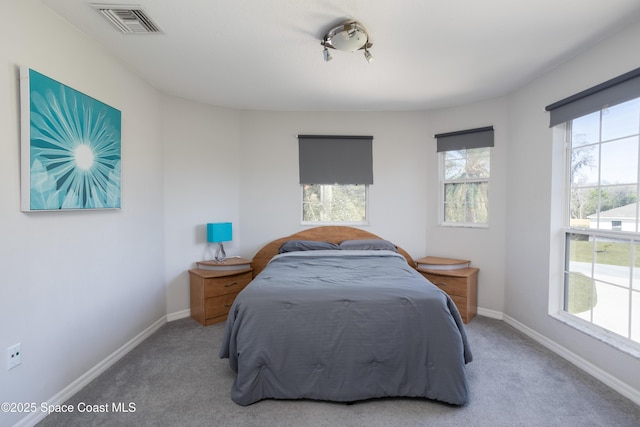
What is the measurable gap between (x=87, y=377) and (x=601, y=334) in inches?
153

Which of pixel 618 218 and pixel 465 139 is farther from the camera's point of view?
pixel 465 139

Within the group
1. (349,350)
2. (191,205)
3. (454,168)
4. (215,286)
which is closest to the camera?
(349,350)

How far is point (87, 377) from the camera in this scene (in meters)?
2.06

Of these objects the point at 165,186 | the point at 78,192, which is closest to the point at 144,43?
the point at 78,192

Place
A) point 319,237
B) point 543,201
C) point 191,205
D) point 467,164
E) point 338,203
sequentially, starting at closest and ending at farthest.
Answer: point 543,201
point 191,205
point 467,164
point 319,237
point 338,203

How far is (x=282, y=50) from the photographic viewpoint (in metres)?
2.27

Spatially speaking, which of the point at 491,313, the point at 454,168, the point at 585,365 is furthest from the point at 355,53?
the point at 491,313

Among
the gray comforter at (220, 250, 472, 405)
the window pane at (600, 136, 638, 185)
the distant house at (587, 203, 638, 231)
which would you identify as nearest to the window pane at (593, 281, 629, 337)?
the distant house at (587, 203, 638, 231)

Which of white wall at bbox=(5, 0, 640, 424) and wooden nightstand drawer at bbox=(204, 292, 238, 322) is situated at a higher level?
white wall at bbox=(5, 0, 640, 424)

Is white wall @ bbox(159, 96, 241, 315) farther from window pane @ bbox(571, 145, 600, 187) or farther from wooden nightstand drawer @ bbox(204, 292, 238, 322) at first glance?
window pane @ bbox(571, 145, 600, 187)

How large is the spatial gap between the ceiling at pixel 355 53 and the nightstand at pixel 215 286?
198 cm

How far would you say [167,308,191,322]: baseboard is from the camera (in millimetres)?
3234

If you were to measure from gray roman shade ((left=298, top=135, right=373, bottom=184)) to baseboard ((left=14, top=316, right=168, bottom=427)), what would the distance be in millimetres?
2459

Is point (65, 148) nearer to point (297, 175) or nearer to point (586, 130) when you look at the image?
point (297, 175)
